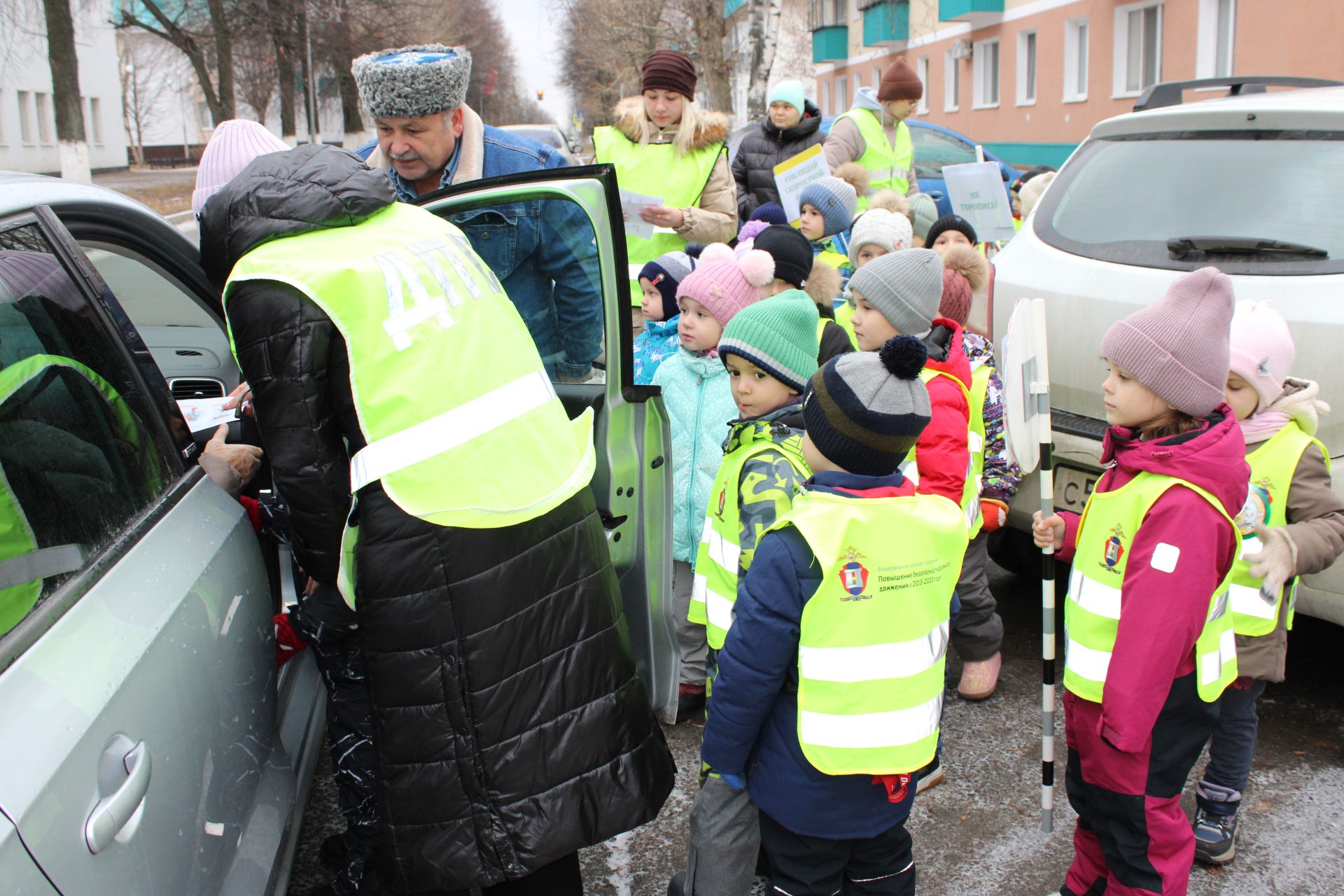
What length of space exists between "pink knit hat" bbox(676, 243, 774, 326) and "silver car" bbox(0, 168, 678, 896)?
2.19 ft

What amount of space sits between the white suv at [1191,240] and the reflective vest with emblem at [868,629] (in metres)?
1.72

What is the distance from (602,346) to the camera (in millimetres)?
3004

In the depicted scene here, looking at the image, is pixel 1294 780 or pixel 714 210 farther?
pixel 714 210

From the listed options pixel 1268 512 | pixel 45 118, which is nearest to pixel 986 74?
pixel 1268 512

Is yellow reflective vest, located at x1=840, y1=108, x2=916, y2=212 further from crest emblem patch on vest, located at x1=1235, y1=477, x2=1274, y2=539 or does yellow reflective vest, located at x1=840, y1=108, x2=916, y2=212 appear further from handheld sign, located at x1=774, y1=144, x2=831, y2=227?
crest emblem patch on vest, located at x1=1235, y1=477, x2=1274, y2=539

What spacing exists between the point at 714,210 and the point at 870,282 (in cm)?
190

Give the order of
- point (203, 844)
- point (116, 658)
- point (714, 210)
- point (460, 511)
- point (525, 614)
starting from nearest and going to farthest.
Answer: point (116, 658) < point (203, 844) < point (460, 511) < point (525, 614) < point (714, 210)

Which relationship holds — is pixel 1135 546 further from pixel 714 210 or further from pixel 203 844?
pixel 714 210

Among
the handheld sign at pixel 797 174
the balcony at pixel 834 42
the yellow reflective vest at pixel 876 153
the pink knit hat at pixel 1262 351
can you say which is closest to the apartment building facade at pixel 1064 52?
the balcony at pixel 834 42

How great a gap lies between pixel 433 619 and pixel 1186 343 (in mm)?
1694

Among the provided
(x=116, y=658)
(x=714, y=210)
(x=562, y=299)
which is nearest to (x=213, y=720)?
(x=116, y=658)

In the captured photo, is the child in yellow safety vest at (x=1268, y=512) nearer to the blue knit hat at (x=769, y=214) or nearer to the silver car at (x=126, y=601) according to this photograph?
the silver car at (x=126, y=601)

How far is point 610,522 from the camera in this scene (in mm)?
3002

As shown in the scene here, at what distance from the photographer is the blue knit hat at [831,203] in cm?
543
